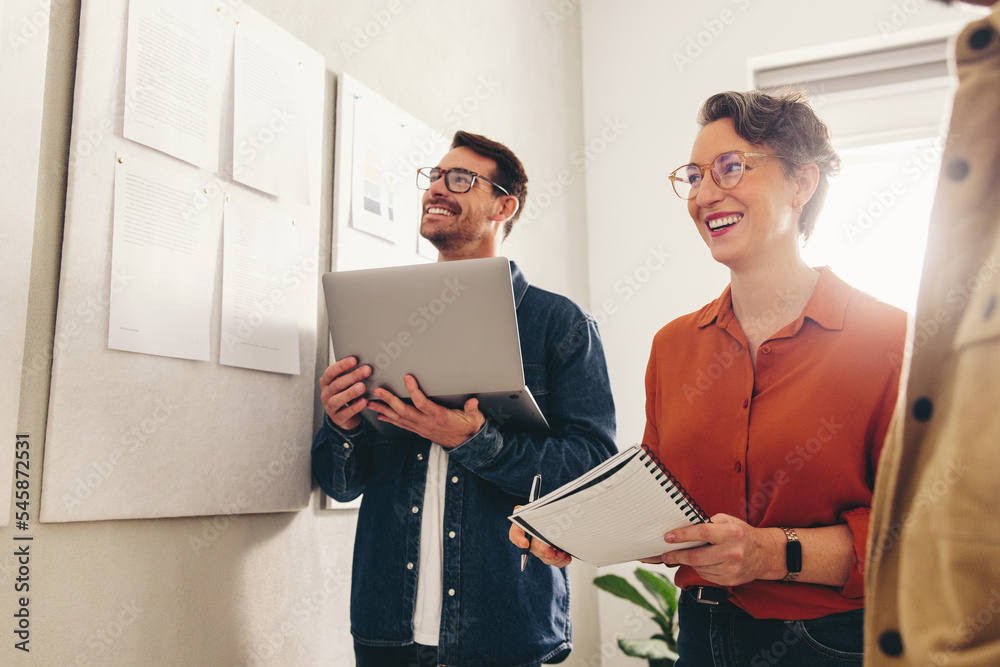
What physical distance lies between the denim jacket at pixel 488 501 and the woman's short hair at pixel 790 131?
488mm

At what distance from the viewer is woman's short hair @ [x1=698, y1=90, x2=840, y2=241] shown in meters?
1.18

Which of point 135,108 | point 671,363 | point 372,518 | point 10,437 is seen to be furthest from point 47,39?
point 671,363

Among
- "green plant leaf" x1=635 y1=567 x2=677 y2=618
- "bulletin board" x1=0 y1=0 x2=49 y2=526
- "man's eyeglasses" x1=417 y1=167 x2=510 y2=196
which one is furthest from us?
"green plant leaf" x1=635 y1=567 x2=677 y2=618

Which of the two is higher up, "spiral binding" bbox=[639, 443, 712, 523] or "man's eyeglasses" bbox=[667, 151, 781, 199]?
"man's eyeglasses" bbox=[667, 151, 781, 199]

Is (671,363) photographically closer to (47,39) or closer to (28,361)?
(28,361)

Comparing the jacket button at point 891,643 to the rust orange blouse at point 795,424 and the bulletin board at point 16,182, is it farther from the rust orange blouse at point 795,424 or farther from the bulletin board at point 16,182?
the bulletin board at point 16,182

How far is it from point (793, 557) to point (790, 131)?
2.12 ft

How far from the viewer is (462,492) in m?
1.39

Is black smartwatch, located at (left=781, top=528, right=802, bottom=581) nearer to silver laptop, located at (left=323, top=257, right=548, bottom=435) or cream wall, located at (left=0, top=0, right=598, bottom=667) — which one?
silver laptop, located at (left=323, top=257, right=548, bottom=435)

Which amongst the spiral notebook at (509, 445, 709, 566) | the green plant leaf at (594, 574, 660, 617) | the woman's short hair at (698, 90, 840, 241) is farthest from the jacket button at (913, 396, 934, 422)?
the green plant leaf at (594, 574, 660, 617)

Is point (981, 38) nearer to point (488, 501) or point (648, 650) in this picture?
point (488, 501)

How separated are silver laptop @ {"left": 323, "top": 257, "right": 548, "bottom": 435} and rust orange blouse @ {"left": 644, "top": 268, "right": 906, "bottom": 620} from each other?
29cm

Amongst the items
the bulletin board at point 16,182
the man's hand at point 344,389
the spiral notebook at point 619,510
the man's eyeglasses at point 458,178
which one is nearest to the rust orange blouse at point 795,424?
the spiral notebook at point 619,510

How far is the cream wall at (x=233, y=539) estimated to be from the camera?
113cm
